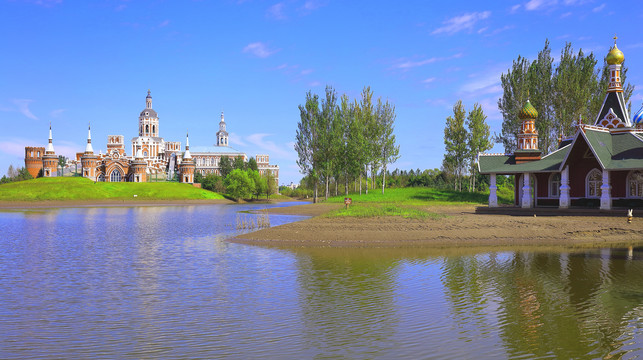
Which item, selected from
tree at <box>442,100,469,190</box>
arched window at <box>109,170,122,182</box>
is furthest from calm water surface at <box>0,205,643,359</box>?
arched window at <box>109,170,122,182</box>

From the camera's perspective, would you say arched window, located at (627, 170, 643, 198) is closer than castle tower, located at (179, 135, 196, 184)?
Yes

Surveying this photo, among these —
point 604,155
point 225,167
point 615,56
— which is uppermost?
point 615,56

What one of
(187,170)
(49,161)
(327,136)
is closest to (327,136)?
(327,136)

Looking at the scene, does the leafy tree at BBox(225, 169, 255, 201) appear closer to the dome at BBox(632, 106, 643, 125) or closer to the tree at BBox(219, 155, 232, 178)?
the tree at BBox(219, 155, 232, 178)

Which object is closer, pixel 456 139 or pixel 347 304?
pixel 347 304

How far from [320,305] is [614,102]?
45.2 m

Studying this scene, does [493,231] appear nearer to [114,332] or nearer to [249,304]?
[249,304]

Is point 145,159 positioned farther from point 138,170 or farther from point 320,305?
point 320,305

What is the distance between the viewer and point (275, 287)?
1515 centimetres

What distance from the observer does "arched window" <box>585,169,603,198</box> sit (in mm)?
40031

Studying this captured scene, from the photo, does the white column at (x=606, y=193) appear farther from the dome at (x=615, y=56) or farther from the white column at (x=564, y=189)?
the dome at (x=615, y=56)

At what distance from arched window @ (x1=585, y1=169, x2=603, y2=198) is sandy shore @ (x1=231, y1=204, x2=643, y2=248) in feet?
32.9

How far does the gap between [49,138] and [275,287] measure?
429 ft

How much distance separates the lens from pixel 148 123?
571 feet
